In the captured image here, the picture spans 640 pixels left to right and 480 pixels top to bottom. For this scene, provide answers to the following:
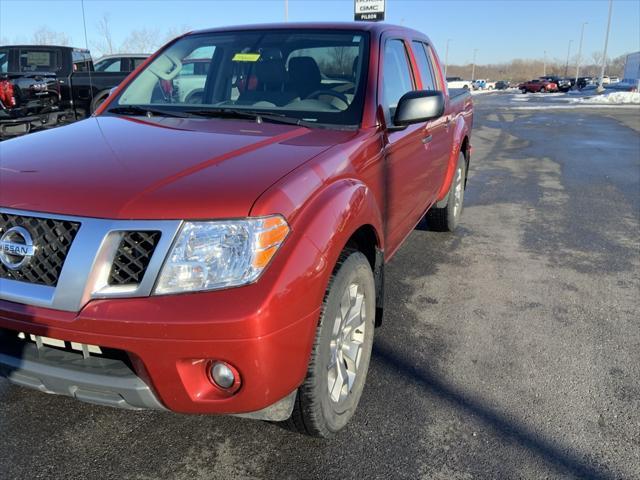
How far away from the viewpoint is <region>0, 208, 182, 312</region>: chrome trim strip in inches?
71.9

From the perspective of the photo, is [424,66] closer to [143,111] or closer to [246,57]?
[246,57]

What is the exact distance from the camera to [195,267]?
1835mm

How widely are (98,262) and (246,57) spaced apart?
207 centimetres

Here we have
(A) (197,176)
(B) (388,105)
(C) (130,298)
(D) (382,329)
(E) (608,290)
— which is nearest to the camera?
(C) (130,298)

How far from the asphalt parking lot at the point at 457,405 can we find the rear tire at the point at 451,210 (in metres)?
0.44

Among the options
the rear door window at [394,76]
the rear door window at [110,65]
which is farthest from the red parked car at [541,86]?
the rear door window at [394,76]

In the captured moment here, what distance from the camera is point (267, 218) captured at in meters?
1.89

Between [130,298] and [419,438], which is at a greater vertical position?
[130,298]

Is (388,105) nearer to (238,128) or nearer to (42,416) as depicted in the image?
(238,128)

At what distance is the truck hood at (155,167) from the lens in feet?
6.18

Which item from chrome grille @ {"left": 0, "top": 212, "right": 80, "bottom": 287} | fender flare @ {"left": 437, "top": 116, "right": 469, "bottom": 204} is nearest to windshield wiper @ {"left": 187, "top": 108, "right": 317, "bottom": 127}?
chrome grille @ {"left": 0, "top": 212, "right": 80, "bottom": 287}

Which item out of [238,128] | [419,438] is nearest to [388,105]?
[238,128]

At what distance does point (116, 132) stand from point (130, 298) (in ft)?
4.03

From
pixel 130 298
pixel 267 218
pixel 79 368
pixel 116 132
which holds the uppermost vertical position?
pixel 116 132
